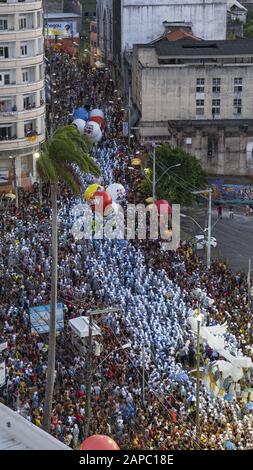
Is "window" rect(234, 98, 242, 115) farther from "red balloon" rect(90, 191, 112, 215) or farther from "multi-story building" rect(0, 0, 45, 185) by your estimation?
"red balloon" rect(90, 191, 112, 215)

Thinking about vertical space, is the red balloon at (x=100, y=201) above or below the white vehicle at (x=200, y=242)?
above

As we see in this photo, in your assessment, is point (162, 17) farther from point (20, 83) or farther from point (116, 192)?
point (116, 192)

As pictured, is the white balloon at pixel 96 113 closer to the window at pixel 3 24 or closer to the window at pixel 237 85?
the window at pixel 237 85

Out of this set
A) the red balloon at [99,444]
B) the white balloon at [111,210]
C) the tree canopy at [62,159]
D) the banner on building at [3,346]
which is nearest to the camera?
the red balloon at [99,444]

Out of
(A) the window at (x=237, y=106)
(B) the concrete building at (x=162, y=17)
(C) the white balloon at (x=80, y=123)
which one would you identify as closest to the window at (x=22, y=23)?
(C) the white balloon at (x=80, y=123)

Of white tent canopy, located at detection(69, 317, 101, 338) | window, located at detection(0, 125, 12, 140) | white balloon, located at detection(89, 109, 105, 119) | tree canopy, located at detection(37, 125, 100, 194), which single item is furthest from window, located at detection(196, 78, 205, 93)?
tree canopy, located at detection(37, 125, 100, 194)
